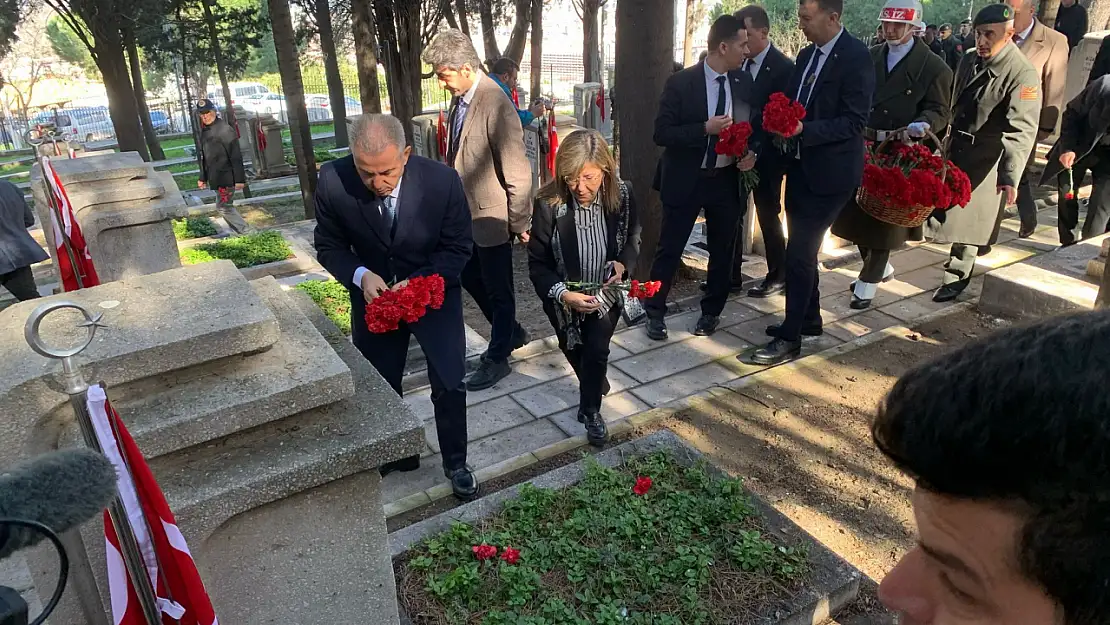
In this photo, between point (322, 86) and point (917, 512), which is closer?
point (917, 512)

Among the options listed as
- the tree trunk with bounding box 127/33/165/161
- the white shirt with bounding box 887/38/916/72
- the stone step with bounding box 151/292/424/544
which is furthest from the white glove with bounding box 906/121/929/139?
the tree trunk with bounding box 127/33/165/161

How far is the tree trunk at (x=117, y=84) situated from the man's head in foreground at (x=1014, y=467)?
17.6 meters

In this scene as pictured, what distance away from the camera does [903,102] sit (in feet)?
18.3

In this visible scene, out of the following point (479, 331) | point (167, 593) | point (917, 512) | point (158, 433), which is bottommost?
point (479, 331)

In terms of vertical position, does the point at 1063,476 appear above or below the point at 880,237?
above

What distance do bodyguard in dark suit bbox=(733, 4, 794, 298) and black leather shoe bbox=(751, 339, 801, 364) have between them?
3.31 ft

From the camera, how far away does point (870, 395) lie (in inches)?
185

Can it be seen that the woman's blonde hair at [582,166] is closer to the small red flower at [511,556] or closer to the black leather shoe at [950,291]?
the small red flower at [511,556]

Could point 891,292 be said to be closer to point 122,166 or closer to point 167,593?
point 167,593

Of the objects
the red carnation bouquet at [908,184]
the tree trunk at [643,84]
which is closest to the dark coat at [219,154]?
the tree trunk at [643,84]

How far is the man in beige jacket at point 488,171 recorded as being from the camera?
4602mm

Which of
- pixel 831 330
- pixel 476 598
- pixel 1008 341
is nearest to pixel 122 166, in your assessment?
pixel 476 598

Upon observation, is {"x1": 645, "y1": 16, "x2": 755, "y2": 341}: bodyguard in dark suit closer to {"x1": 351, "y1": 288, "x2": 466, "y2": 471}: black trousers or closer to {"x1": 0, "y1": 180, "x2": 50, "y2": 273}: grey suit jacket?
{"x1": 351, "y1": 288, "x2": 466, "y2": 471}: black trousers

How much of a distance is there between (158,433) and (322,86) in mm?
37088
